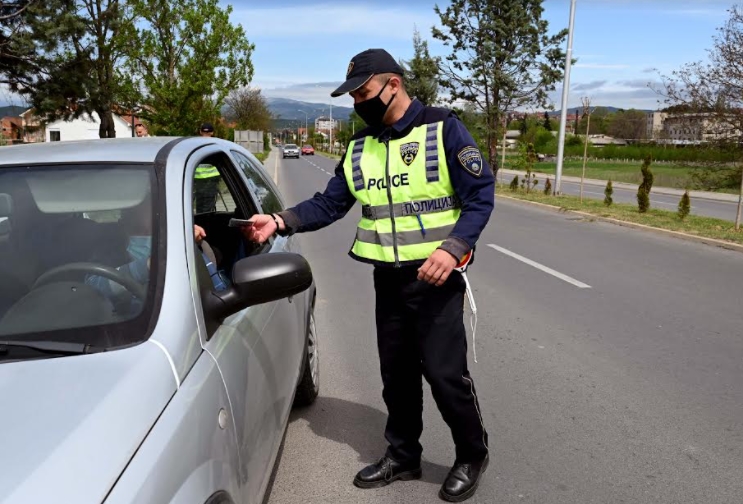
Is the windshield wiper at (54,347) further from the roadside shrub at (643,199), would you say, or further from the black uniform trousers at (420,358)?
the roadside shrub at (643,199)

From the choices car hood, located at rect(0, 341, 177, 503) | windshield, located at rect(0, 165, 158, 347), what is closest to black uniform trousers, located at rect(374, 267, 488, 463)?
windshield, located at rect(0, 165, 158, 347)

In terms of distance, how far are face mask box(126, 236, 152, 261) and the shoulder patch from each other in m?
1.22

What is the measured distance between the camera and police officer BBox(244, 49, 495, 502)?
2.64 m

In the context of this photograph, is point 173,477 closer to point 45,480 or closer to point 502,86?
point 45,480

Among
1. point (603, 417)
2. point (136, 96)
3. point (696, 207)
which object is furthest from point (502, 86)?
point (603, 417)

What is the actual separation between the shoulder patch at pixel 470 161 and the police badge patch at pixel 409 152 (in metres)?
0.19

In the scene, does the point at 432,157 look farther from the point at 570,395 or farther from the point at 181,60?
the point at 181,60

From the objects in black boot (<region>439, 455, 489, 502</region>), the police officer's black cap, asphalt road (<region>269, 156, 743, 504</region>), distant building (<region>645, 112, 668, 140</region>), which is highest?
distant building (<region>645, 112, 668, 140</region>)

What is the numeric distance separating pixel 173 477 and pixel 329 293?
5807 mm

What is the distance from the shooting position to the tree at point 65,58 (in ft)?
45.5

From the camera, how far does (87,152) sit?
8.18 feet

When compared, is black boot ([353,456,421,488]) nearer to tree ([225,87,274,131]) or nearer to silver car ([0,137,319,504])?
silver car ([0,137,319,504])

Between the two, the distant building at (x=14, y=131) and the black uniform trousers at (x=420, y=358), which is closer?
the black uniform trousers at (x=420, y=358)

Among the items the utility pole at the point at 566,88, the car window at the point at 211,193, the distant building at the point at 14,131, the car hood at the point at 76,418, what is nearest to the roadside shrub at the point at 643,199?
the utility pole at the point at 566,88
